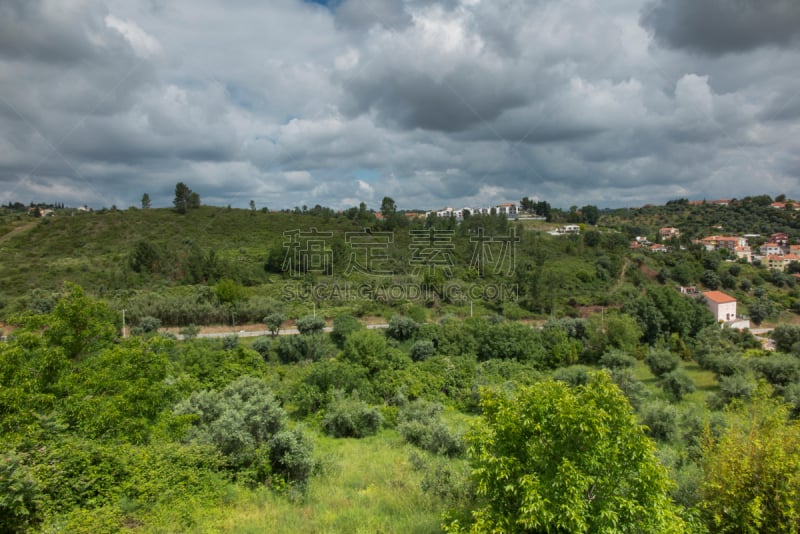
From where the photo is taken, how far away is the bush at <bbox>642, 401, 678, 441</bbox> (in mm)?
14734

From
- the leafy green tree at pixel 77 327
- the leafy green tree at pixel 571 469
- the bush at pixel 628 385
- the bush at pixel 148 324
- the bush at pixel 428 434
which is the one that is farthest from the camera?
the bush at pixel 148 324

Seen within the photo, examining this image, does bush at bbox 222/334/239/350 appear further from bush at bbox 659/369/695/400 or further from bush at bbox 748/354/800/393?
bush at bbox 748/354/800/393

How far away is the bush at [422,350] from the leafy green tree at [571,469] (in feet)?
77.7

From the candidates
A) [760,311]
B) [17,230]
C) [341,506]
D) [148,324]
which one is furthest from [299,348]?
[17,230]

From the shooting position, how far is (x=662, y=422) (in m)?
14.9

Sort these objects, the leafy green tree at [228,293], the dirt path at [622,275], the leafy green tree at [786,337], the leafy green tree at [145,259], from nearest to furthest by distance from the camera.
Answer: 1. the leafy green tree at [786,337]
2. the leafy green tree at [228,293]
3. the leafy green tree at [145,259]
4. the dirt path at [622,275]

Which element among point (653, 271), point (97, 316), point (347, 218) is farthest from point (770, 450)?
point (347, 218)

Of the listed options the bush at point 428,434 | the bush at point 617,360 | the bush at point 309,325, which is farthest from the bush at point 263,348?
the bush at point 617,360

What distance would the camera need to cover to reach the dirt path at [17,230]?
5781 cm

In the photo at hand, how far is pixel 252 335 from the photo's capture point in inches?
1420

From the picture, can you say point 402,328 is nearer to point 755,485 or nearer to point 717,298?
point 755,485

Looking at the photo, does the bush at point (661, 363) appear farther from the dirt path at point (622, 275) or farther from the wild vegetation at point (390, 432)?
the dirt path at point (622, 275)

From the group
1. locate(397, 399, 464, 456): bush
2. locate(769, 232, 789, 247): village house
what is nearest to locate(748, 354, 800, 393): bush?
locate(397, 399, 464, 456): bush

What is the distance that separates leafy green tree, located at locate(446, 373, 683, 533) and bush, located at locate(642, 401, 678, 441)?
39.1 ft
